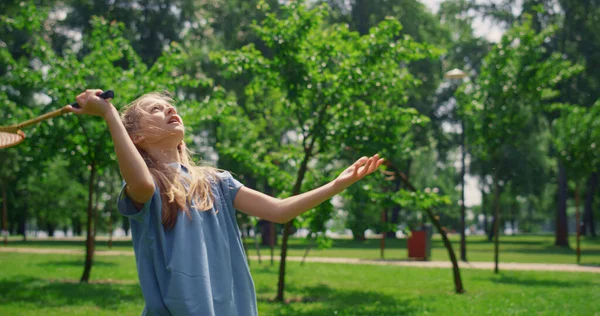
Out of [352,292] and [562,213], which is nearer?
[352,292]

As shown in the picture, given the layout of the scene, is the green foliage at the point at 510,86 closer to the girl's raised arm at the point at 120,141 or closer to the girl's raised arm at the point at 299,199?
the girl's raised arm at the point at 299,199

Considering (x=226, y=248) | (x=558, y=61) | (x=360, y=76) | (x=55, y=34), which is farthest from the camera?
(x=55, y=34)

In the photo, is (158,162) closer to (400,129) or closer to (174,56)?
(400,129)

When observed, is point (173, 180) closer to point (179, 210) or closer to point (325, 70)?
point (179, 210)

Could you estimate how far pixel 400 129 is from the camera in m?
10.9

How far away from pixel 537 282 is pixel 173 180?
42.0 ft

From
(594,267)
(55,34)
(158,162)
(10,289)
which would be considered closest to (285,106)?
(10,289)

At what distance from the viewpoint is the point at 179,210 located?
247cm

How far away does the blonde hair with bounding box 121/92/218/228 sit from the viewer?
2.46 metres

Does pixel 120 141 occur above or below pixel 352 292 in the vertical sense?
above

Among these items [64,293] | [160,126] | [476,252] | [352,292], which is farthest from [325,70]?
[476,252]

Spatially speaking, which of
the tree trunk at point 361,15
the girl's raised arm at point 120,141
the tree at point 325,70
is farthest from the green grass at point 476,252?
the tree trunk at point 361,15

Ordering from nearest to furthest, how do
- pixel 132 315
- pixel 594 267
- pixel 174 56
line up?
pixel 132 315 < pixel 174 56 < pixel 594 267

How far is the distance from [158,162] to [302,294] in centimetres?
Result: 963
